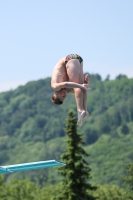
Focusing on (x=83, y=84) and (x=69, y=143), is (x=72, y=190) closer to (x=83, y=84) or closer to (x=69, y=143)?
(x=69, y=143)

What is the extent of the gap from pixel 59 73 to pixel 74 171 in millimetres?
29209

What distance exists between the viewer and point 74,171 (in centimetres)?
4762

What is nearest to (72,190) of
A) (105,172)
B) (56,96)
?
(56,96)

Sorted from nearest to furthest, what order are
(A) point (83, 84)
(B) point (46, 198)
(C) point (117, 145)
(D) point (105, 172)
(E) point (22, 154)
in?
1. (A) point (83, 84)
2. (B) point (46, 198)
3. (D) point (105, 172)
4. (C) point (117, 145)
5. (E) point (22, 154)

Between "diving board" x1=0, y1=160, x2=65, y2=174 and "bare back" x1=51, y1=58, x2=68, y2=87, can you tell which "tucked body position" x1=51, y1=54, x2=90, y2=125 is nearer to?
"bare back" x1=51, y1=58, x2=68, y2=87

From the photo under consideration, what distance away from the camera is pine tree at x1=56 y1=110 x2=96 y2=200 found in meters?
46.9

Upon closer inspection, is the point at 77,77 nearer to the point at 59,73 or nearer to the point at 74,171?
the point at 59,73

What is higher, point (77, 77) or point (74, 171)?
point (77, 77)

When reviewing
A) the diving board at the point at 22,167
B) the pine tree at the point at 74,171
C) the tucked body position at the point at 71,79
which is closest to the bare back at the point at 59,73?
the tucked body position at the point at 71,79

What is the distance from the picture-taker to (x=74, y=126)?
154 ft

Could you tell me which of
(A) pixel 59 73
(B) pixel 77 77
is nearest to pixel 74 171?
(A) pixel 59 73

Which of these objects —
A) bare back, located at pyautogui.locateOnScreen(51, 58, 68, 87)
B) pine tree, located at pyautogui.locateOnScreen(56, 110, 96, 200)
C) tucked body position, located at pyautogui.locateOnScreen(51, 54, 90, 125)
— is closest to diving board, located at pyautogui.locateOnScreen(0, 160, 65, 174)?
tucked body position, located at pyautogui.locateOnScreen(51, 54, 90, 125)

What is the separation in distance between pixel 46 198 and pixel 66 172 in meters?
32.3

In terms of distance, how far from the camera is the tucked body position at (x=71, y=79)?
18609 mm
